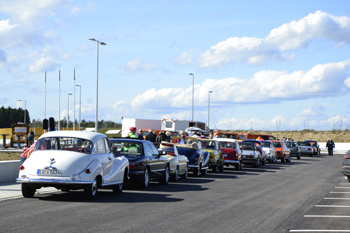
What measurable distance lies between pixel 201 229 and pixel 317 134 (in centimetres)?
12650

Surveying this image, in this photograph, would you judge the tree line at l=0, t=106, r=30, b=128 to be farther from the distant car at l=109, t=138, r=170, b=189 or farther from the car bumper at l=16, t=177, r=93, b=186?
the car bumper at l=16, t=177, r=93, b=186

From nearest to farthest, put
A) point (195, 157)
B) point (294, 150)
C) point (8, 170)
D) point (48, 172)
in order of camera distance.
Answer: point (48, 172)
point (8, 170)
point (195, 157)
point (294, 150)

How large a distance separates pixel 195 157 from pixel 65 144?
11.0m

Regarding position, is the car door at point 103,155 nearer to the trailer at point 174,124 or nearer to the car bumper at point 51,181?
the car bumper at point 51,181

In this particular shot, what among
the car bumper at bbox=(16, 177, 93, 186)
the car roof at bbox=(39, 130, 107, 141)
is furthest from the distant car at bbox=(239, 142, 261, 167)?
the car bumper at bbox=(16, 177, 93, 186)

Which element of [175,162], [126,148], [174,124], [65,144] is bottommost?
[175,162]

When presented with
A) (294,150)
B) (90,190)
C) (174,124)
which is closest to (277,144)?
(294,150)

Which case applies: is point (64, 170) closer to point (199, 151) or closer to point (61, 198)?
point (61, 198)

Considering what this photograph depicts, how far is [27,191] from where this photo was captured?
14367 millimetres

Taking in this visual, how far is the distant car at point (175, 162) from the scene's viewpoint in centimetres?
2122

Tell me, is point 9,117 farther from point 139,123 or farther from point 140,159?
point 140,159

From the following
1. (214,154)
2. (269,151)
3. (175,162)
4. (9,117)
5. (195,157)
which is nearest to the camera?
(175,162)

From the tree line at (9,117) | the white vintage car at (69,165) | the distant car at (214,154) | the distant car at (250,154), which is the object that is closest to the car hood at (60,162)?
the white vintage car at (69,165)

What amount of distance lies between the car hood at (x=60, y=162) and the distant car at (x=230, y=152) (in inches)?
686
